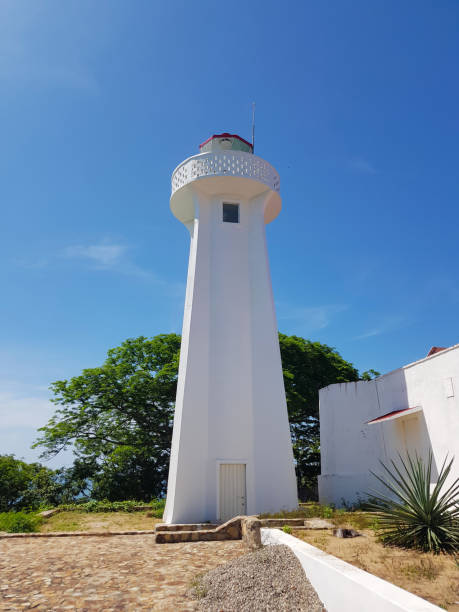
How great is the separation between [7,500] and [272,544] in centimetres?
1487

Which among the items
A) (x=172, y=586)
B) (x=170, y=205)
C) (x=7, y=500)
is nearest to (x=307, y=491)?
(x=7, y=500)

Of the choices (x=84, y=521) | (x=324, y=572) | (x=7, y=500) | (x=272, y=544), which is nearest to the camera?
(x=324, y=572)

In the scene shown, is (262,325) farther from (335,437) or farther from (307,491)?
(307,491)

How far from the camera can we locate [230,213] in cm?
1530

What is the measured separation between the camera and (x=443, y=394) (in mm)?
9953

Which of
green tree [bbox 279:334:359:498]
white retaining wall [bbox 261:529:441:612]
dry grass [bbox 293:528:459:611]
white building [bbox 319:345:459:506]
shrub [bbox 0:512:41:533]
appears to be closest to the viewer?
white retaining wall [bbox 261:529:441:612]

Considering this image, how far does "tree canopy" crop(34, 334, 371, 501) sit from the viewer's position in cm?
2008

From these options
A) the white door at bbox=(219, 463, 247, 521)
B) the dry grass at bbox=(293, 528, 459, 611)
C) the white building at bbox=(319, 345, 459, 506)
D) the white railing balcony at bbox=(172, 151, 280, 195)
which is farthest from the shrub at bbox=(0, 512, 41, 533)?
the white railing balcony at bbox=(172, 151, 280, 195)

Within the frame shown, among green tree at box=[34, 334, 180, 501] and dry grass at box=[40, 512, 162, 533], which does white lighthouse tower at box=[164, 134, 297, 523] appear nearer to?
dry grass at box=[40, 512, 162, 533]

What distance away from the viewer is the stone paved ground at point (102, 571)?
17.5ft

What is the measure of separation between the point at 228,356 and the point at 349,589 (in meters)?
9.19

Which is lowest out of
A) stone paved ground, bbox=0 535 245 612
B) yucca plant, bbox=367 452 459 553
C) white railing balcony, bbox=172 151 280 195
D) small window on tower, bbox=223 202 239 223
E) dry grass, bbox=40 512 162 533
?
stone paved ground, bbox=0 535 245 612

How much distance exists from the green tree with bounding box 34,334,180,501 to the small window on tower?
8.90m

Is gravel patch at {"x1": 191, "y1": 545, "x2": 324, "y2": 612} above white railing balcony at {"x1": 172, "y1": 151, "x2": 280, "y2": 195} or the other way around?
the other way around
